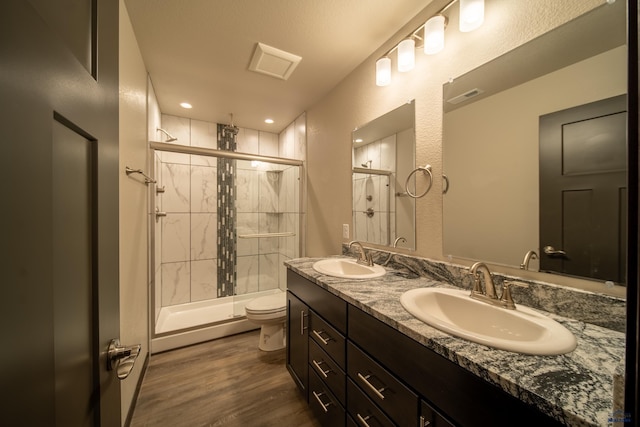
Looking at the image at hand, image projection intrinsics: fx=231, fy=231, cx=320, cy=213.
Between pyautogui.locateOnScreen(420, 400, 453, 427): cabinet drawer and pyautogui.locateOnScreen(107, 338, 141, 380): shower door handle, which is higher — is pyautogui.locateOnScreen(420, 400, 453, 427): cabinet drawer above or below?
below

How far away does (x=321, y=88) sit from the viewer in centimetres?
210

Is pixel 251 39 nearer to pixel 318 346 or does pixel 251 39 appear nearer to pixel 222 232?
pixel 318 346

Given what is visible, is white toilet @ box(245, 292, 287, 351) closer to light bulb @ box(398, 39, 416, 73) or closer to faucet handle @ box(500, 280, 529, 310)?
faucet handle @ box(500, 280, 529, 310)

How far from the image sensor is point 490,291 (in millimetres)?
900

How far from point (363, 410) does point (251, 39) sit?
212 centimetres

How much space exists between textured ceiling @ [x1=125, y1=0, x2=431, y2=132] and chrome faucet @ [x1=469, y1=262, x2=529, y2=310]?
1405 mm

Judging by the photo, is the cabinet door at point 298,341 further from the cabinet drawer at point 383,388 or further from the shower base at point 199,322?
the shower base at point 199,322

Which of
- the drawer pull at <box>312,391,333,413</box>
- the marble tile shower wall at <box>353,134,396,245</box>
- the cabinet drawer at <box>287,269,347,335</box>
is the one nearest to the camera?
the cabinet drawer at <box>287,269,347,335</box>

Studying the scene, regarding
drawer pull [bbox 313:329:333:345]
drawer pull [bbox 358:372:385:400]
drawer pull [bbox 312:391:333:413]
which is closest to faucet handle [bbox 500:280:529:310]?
drawer pull [bbox 358:372:385:400]

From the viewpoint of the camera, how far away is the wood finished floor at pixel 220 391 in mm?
1369

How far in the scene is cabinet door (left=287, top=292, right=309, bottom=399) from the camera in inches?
55.3

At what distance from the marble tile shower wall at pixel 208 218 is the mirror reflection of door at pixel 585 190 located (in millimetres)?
2136

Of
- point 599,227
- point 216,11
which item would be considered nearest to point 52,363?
point 599,227

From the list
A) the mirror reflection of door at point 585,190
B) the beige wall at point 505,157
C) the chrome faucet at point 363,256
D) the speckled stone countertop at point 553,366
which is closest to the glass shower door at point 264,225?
the chrome faucet at point 363,256
